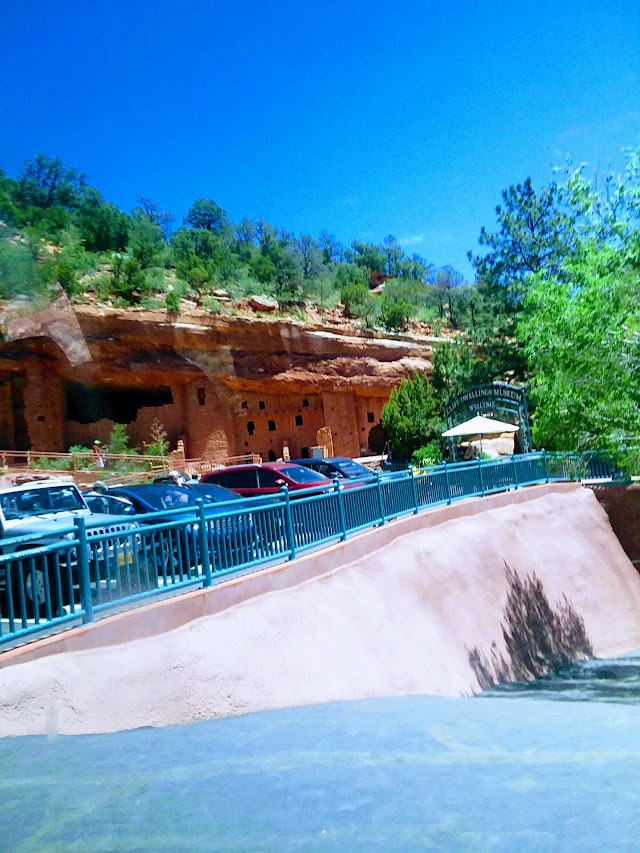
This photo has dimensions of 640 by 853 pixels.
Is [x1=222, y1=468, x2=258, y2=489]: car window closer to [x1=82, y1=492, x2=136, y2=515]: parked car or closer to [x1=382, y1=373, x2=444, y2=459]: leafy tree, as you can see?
[x1=82, y1=492, x2=136, y2=515]: parked car

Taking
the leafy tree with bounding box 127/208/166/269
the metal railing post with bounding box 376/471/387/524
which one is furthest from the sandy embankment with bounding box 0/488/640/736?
the leafy tree with bounding box 127/208/166/269

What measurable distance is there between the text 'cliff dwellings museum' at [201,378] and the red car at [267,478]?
17337mm

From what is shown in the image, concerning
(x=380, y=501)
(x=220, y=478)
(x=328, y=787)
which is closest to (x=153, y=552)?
(x=328, y=787)

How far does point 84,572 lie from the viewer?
673 cm

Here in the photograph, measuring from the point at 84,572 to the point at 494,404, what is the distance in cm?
2131

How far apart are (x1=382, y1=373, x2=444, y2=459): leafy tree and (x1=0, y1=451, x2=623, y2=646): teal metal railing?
1795cm

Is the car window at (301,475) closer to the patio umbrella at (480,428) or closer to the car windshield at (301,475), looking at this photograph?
the car windshield at (301,475)

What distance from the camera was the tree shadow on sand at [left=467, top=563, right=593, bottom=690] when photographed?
1353 centimetres

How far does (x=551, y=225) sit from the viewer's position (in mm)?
32562

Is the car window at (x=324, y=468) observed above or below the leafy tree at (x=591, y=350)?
below

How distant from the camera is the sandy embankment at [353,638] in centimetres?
611

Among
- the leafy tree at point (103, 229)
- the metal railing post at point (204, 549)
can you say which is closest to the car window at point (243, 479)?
the metal railing post at point (204, 549)

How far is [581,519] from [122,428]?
21894 mm

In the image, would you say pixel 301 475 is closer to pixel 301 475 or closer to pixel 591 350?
pixel 301 475
